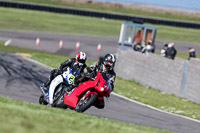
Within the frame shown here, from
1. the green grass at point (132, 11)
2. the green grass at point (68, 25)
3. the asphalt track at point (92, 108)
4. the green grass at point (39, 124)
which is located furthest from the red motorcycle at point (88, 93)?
the green grass at point (132, 11)

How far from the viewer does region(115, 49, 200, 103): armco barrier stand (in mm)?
16219

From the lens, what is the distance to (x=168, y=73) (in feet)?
58.4

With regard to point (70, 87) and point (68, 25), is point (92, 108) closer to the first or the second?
point (70, 87)

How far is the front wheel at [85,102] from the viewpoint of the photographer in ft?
28.4

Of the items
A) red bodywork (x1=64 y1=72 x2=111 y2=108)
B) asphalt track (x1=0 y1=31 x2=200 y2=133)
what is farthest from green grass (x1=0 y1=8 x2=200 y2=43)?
red bodywork (x1=64 y1=72 x2=111 y2=108)

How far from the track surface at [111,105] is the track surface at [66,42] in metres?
11.8

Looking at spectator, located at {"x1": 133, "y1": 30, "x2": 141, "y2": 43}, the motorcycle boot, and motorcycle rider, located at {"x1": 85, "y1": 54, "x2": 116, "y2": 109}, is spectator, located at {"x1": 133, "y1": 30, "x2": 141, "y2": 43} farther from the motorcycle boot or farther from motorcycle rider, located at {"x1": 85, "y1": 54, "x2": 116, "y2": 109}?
the motorcycle boot

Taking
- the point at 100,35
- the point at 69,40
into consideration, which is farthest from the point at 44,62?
the point at 100,35

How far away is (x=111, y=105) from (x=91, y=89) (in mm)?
4253

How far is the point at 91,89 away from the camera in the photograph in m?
8.76

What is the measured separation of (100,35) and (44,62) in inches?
852

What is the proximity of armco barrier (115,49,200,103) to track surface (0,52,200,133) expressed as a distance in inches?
131

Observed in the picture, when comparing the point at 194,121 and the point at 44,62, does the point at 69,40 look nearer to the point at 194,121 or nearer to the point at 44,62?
the point at 44,62

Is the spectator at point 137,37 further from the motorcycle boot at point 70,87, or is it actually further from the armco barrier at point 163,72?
the motorcycle boot at point 70,87
